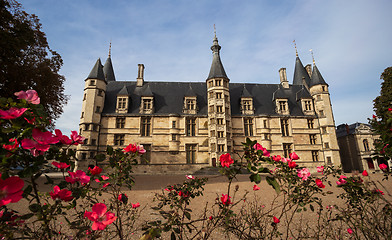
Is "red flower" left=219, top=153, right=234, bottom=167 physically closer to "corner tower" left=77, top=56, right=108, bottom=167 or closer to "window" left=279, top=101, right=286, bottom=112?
"corner tower" left=77, top=56, right=108, bottom=167

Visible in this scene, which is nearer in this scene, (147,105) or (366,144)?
(147,105)

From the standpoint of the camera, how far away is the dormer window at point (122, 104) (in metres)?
19.9

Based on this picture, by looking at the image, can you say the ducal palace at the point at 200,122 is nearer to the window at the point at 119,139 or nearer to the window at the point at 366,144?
the window at the point at 119,139

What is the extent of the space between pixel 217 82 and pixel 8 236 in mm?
21019

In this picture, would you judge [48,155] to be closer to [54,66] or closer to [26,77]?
[26,77]

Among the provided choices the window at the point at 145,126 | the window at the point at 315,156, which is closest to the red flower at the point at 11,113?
the window at the point at 145,126

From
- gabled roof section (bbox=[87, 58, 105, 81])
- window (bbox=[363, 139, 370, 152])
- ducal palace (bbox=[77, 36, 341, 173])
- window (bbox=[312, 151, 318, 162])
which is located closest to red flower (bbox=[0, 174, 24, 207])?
ducal palace (bbox=[77, 36, 341, 173])

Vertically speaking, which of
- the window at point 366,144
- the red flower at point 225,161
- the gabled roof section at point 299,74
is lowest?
the red flower at point 225,161

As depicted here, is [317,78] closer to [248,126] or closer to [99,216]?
[248,126]

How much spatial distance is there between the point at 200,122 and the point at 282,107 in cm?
994

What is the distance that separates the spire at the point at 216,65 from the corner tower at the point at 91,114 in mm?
12360

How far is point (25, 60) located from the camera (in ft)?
38.1

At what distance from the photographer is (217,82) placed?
69.4 ft

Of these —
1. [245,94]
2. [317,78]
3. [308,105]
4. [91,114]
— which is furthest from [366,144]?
[91,114]
